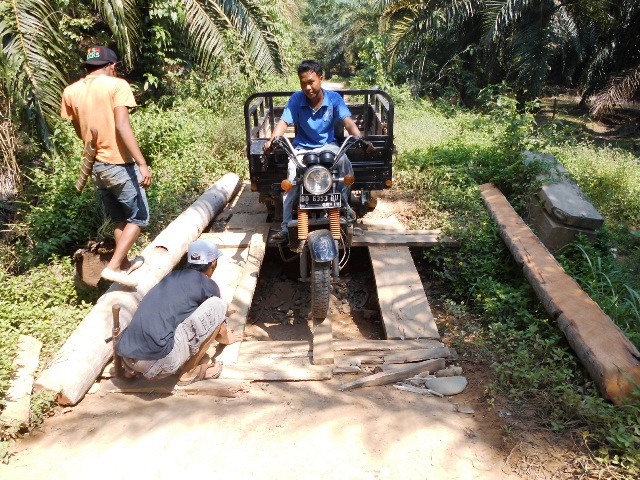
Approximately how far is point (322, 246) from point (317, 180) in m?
0.54

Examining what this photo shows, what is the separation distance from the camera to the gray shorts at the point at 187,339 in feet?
10.8

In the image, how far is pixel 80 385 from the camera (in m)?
3.34

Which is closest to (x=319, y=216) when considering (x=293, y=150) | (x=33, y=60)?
(x=293, y=150)

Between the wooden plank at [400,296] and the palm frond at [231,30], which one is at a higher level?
the palm frond at [231,30]

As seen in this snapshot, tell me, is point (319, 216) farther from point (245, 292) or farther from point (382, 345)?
point (382, 345)

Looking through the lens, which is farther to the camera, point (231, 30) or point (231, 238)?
point (231, 30)

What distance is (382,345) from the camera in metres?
3.98

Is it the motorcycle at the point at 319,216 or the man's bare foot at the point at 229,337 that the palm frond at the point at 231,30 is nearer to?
the motorcycle at the point at 319,216

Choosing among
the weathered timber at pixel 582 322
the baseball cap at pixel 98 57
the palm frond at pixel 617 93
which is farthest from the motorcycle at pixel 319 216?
the palm frond at pixel 617 93

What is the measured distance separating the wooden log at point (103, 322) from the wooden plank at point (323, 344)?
1475mm

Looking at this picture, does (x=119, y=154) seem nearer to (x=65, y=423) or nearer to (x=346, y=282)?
(x=65, y=423)

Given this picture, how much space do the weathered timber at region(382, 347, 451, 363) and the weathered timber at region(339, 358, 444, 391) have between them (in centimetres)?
6

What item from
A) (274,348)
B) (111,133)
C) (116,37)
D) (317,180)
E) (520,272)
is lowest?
(274,348)

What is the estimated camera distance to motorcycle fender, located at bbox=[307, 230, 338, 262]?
391cm
